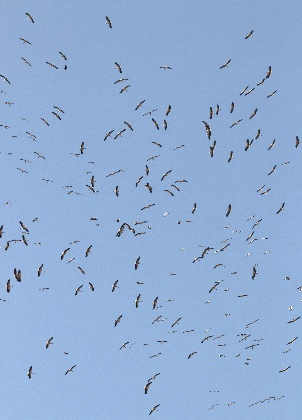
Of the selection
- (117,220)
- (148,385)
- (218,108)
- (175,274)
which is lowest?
(148,385)

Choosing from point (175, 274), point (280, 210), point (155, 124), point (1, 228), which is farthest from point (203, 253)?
point (1, 228)

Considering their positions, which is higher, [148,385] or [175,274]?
[175,274]

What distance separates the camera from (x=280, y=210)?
4312 centimetres

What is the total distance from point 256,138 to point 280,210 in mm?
5173

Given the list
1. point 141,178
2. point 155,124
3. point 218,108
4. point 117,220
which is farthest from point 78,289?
point 218,108

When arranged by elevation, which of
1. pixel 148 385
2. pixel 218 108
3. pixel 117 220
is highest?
pixel 218 108

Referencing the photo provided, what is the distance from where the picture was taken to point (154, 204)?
4216 cm

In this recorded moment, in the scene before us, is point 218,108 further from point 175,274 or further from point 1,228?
point 1,228

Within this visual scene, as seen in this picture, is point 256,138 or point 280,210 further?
point 280,210

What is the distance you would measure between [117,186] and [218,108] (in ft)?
24.1

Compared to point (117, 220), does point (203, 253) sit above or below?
below

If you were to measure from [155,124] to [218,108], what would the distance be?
12.2 feet

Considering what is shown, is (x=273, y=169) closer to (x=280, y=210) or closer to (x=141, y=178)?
(x=280, y=210)

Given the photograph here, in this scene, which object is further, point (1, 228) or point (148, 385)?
point (148, 385)
